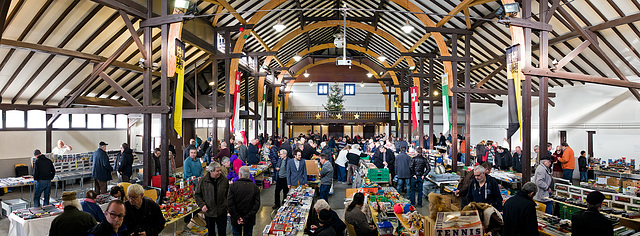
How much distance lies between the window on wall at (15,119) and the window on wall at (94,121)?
2207 millimetres

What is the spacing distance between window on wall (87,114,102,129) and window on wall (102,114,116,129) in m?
0.16

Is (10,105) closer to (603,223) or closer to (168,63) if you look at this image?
(168,63)

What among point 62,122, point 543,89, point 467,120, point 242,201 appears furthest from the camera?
point 62,122

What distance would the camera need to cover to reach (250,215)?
4.55 metres

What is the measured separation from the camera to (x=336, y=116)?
84.3ft

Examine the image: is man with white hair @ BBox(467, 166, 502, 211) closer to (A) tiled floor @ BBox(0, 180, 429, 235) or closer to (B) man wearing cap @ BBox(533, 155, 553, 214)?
(B) man wearing cap @ BBox(533, 155, 553, 214)

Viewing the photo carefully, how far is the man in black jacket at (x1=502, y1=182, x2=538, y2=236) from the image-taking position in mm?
3711

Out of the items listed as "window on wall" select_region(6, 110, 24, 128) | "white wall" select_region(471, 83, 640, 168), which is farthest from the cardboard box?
"window on wall" select_region(6, 110, 24, 128)

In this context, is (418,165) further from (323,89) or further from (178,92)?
(323,89)

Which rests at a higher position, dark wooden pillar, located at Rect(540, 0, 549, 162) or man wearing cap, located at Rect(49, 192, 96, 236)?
dark wooden pillar, located at Rect(540, 0, 549, 162)

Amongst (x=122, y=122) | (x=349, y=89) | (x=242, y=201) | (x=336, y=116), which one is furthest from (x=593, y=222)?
(x=349, y=89)

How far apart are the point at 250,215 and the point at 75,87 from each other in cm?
883

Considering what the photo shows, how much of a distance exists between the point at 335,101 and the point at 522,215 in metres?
22.8

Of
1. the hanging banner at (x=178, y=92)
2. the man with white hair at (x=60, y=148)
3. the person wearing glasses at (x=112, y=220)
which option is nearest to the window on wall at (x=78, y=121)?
the man with white hair at (x=60, y=148)
